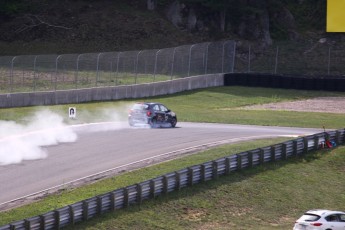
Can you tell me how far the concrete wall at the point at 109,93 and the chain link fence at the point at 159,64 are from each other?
0.64 meters

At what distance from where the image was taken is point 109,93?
173 ft

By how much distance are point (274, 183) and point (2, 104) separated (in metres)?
17.5

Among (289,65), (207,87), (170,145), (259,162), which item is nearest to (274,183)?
(259,162)

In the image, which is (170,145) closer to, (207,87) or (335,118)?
(335,118)

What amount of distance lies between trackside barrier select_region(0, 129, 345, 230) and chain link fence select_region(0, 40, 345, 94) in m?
16.4

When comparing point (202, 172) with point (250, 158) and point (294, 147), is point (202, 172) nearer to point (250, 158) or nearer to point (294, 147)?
point (250, 158)

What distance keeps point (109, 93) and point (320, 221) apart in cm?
2721

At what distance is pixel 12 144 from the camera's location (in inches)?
1411

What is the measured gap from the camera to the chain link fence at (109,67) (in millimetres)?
47969

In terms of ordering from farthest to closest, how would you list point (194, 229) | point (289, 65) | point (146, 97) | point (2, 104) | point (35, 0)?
point (35, 0) < point (289, 65) < point (146, 97) < point (2, 104) < point (194, 229)

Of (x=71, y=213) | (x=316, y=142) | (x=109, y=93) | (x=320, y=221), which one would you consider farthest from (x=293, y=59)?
(x=71, y=213)

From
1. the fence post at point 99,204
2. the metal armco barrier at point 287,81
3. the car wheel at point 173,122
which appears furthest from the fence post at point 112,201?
the metal armco barrier at point 287,81

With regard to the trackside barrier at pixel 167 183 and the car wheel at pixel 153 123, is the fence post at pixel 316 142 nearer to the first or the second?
the trackside barrier at pixel 167 183

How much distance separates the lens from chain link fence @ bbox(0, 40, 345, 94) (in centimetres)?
4841
